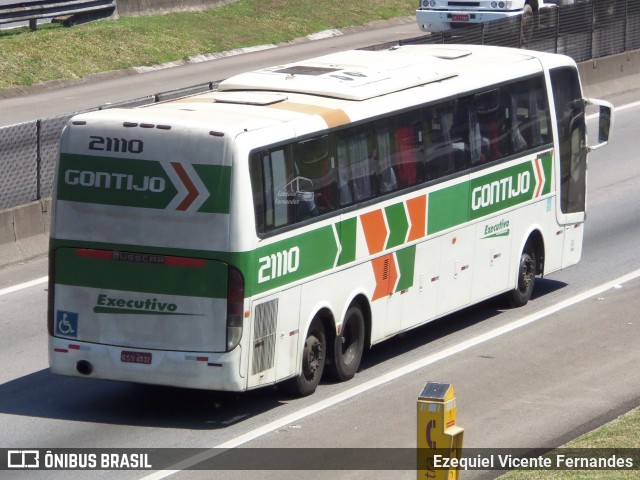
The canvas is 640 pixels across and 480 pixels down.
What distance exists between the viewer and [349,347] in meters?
13.7

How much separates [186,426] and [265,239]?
179cm

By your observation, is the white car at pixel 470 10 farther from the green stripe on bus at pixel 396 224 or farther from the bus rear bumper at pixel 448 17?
the green stripe on bus at pixel 396 224

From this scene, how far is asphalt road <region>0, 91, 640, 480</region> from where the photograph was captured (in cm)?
1169

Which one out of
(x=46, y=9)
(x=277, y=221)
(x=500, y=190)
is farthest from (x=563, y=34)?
(x=277, y=221)

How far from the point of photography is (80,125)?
40.4ft

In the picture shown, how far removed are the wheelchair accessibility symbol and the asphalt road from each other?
74cm

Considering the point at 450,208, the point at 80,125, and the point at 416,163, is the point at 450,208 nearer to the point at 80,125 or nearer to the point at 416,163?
the point at 416,163

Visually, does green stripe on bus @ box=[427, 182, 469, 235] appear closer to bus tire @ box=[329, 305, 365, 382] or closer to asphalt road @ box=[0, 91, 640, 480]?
asphalt road @ box=[0, 91, 640, 480]

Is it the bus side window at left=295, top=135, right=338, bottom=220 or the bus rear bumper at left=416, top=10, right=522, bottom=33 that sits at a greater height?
the bus side window at left=295, top=135, right=338, bottom=220

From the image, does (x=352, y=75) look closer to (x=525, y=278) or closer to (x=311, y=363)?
(x=311, y=363)

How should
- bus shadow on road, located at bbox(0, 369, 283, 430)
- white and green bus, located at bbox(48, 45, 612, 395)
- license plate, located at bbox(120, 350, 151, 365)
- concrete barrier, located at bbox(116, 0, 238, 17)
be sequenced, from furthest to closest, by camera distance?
concrete barrier, located at bbox(116, 0, 238, 17)
bus shadow on road, located at bbox(0, 369, 283, 430)
license plate, located at bbox(120, 350, 151, 365)
white and green bus, located at bbox(48, 45, 612, 395)

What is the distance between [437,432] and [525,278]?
873 cm

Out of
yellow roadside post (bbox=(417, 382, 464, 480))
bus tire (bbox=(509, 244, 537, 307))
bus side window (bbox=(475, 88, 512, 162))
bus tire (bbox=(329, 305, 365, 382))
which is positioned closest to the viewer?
yellow roadside post (bbox=(417, 382, 464, 480))

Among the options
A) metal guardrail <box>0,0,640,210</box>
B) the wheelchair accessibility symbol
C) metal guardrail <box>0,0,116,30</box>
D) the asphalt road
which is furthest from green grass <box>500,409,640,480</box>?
metal guardrail <box>0,0,116,30</box>
